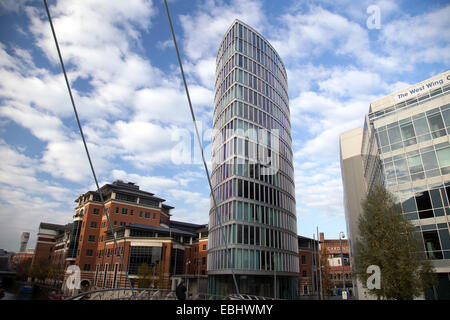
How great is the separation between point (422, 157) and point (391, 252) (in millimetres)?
11482

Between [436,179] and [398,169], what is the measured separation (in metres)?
3.87

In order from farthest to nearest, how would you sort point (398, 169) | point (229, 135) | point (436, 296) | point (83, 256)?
1. point (83, 256)
2. point (229, 135)
3. point (398, 169)
4. point (436, 296)

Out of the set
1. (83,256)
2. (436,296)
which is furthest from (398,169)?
(83,256)

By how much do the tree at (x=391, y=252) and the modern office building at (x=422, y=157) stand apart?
2075 mm

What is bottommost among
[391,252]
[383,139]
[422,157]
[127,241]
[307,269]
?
[307,269]

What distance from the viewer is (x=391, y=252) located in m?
24.0

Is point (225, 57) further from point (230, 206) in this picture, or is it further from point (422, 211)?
point (422, 211)

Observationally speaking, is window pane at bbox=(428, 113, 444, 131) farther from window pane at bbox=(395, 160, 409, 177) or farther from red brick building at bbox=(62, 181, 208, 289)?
red brick building at bbox=(62, 181, 208, 289)

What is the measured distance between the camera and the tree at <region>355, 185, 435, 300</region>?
2300 cm

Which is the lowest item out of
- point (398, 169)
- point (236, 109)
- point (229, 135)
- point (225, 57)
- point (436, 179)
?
point (436, 179)

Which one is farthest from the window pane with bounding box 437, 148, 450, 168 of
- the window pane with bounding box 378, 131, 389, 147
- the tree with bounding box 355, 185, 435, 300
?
the tree with bounding box 355, 185, 435, 300

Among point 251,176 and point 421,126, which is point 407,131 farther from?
point 251,176

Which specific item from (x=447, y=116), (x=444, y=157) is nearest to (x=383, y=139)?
(x=447, y=116)

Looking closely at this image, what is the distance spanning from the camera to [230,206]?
4475 cm
